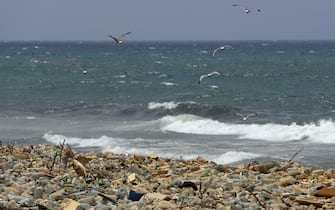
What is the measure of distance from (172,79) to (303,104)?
Answer: 22108 millimetres

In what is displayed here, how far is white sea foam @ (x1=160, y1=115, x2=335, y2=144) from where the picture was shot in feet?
81.1

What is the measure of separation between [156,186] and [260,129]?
53.0ft

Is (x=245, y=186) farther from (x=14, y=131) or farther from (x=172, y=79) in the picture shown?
(x=172, y=79)

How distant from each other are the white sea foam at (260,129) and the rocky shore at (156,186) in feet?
36.4

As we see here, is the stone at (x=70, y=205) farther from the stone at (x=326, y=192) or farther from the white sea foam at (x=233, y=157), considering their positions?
the white sea foam at (x=233, y=157)

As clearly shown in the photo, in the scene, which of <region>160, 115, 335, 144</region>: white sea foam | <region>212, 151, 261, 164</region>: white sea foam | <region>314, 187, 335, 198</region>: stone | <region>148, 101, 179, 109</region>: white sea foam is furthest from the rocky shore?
<region>148, 101, 179, 109</region>: white sea foam

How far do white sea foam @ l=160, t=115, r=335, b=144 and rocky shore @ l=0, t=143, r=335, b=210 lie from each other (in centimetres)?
1110

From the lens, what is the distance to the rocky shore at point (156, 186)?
9.46 meters

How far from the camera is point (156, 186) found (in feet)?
35.2

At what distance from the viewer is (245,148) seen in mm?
21672

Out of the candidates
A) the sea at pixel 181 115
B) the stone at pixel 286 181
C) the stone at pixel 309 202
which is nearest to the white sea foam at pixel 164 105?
the sea at pixel 181 115

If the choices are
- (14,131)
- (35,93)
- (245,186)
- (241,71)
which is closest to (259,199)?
(245,186)

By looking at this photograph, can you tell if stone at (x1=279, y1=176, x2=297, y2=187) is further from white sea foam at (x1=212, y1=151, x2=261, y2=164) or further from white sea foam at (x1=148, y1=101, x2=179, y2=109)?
white sea foam at (x1=148, y1=101, x2=179, y2=109)

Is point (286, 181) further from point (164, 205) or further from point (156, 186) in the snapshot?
point (164, 205)
